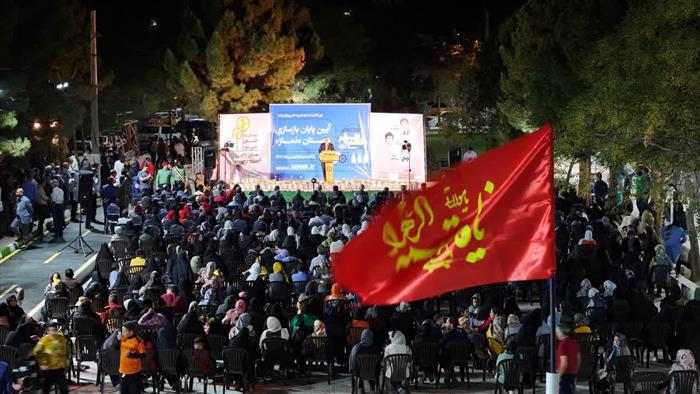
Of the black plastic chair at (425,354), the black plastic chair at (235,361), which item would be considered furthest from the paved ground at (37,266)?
the black plastic chair at (425,354)

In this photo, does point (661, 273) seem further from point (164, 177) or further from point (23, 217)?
point (164, 177)

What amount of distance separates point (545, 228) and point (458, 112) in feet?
128

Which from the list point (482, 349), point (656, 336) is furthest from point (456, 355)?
point (656, 336)

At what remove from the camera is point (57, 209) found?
2928 centimetres

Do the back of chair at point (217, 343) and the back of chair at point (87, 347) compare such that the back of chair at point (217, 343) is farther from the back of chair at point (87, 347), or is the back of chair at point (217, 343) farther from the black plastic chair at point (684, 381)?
the black plastic chair at point (684, 381)

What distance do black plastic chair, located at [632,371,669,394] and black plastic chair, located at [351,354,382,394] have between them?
3312mm

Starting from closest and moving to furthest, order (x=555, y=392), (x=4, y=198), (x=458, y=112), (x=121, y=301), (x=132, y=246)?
(x=555, y=392) → (x=121, y=301) → (x=132, y=246) → (x=4, y=198) → (x=458, y=112)

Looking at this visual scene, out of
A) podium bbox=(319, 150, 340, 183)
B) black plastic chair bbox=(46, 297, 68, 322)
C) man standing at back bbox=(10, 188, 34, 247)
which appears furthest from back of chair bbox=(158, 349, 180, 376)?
podium bbox=(319, 150, 340, 183)

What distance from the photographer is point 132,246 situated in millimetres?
24859

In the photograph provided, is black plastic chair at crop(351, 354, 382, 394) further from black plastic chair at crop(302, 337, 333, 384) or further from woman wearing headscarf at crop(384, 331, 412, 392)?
black plastic chair at crop(302, 337, 333, 384)

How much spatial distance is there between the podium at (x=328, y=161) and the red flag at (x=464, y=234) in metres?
30.5

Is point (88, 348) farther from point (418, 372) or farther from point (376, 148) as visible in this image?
point (376, 148)

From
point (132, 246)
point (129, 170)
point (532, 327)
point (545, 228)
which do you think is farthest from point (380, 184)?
point (545, 228)

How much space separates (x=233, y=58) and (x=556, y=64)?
1975cm
